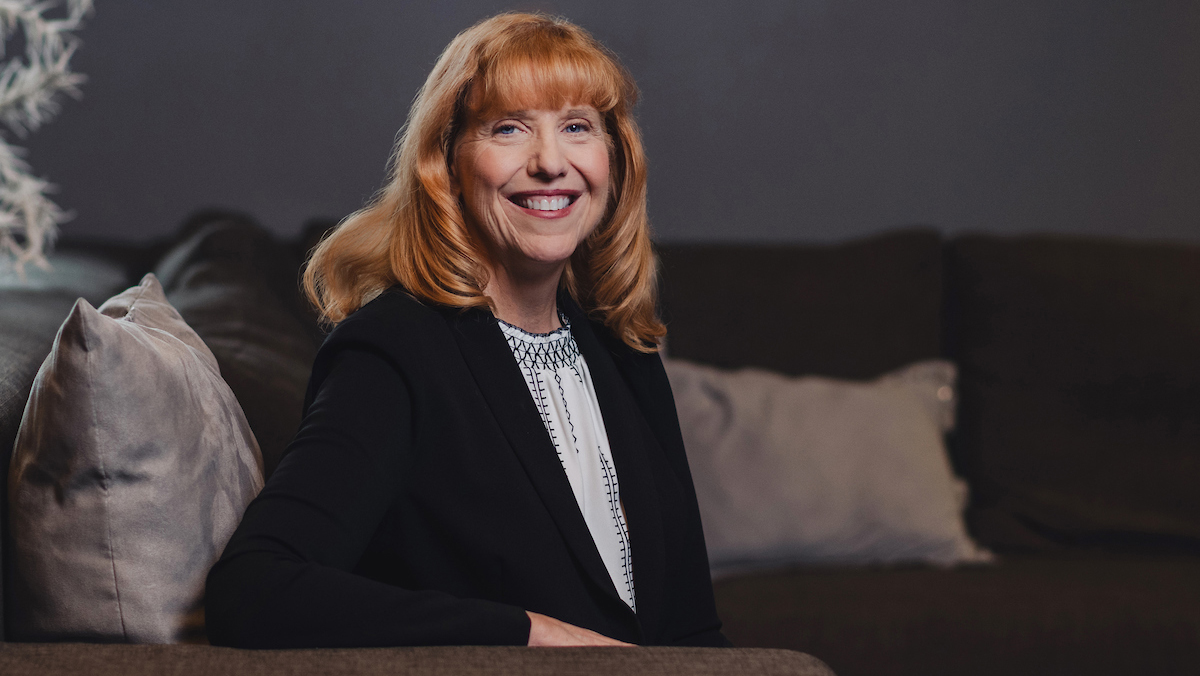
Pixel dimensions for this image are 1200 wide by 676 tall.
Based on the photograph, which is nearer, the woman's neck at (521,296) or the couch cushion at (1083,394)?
the woman's neck at (521,296)

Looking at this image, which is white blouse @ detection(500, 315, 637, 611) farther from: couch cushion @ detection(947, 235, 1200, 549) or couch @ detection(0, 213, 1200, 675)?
couch cushion @ detection(947, 235, 1200, 549)

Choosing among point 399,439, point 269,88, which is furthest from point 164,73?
point 399,439

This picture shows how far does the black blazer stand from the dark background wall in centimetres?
160

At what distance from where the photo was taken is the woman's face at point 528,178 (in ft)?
3.46

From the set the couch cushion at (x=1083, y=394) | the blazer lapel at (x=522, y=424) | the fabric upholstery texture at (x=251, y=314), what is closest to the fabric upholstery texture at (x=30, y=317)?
the fabric upholstery texture at (x=251, y=314)

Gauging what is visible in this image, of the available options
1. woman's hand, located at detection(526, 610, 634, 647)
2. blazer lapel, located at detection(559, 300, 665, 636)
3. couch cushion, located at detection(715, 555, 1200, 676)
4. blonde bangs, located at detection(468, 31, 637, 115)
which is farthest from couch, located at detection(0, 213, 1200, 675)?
woman's hand, located at detection(526, 610, 634, 647)

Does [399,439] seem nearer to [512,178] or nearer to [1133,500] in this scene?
[512,178]

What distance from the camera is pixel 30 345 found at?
1014 mm

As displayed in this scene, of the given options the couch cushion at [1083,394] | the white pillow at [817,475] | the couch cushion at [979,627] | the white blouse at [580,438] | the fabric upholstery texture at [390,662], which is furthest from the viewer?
the couch cushion at [1083,394]

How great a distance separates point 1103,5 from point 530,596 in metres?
2.57

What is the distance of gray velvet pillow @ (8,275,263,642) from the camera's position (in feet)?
2.43

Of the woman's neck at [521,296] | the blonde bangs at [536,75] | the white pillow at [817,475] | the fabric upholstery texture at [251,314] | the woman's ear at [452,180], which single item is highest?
the blonde bangs at [536,75]

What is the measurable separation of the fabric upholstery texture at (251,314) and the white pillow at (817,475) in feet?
2.70

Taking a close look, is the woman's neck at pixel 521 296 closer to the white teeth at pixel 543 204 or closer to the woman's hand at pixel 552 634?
the white teeth at pixel 543 204
